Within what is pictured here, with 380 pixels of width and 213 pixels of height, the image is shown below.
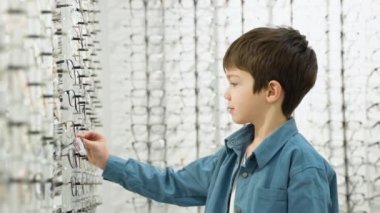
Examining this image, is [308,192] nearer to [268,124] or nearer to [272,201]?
[272,201]

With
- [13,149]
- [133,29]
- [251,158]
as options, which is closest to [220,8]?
[133,29]

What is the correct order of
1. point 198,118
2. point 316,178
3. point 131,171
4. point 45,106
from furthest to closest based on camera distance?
point 198,118 → point 131,171 → point 316,178 → point 45,106

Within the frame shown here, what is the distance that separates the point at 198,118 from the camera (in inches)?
84.3

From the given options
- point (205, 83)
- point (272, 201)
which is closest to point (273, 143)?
point (272, 201)

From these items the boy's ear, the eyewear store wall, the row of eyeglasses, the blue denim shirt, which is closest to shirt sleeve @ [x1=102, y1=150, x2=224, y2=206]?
the blue denim shirt

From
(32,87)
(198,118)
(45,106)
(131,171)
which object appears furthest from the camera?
(198,118)

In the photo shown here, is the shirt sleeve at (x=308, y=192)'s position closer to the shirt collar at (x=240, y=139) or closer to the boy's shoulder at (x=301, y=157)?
the boy's shoulder at (x=301, y=157)

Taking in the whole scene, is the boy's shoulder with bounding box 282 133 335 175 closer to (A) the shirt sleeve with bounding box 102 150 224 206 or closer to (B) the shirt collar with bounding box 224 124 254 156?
(B) the shirt collar with bounding box 224 124 254 156

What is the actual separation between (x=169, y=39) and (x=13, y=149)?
1.46 m

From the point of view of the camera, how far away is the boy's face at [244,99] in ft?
3.79

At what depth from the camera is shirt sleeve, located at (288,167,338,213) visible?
1074 millimetres

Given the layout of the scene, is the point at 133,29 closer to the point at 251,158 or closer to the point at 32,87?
the point at 251,158

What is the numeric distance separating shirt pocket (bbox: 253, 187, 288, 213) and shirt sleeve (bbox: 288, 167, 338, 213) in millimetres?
12

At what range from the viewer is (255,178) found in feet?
3.72
